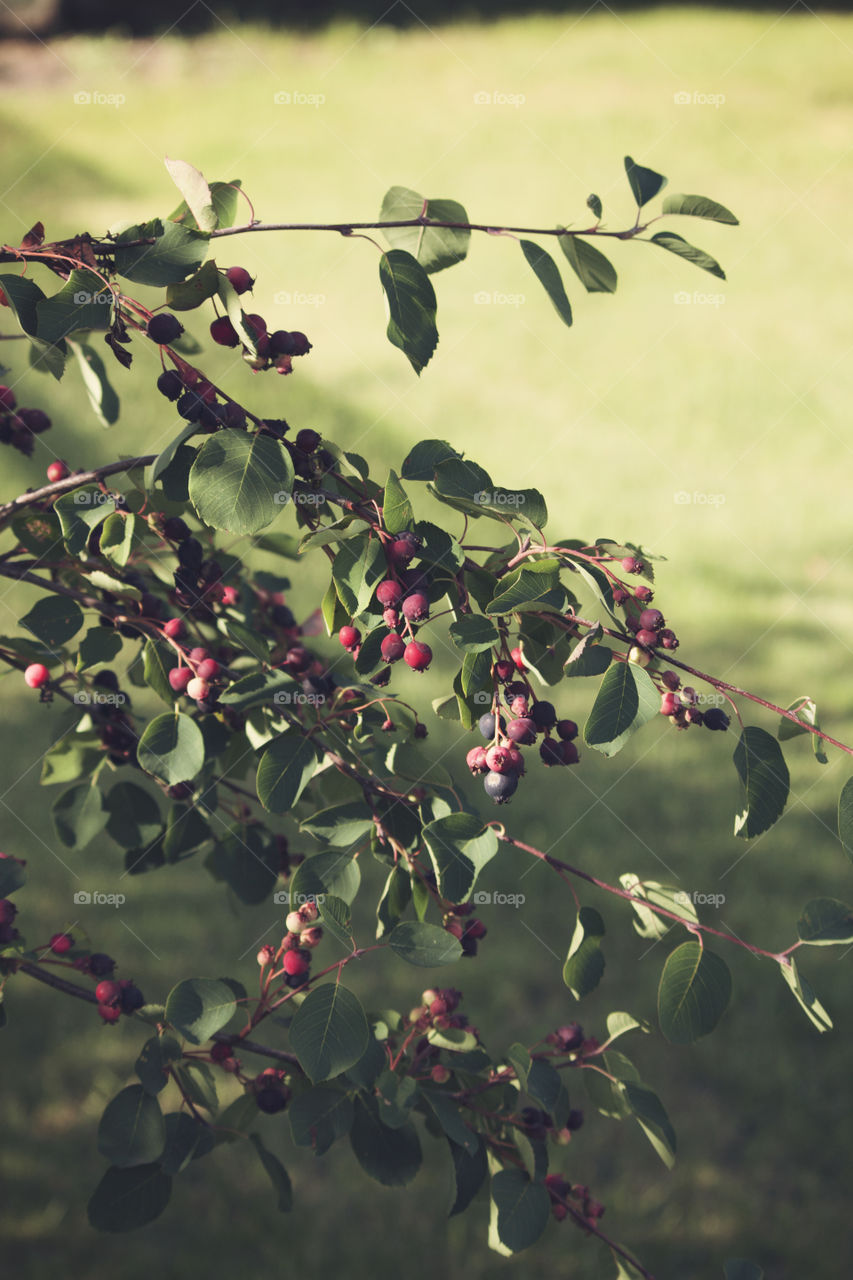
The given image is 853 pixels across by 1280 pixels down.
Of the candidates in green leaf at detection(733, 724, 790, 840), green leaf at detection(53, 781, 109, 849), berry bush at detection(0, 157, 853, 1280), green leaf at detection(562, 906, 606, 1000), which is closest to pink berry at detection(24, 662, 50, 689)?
berry bush at detection(0, 157, 853, 1280)

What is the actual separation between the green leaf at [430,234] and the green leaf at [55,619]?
508 mm

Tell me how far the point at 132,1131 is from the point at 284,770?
1.31 feet

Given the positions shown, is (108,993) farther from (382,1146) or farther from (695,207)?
(695,207)

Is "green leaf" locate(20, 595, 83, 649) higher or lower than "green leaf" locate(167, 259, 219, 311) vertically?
lower

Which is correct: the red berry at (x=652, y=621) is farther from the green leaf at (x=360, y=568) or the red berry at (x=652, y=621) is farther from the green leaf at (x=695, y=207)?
the green leaf at (x=695, y=207)

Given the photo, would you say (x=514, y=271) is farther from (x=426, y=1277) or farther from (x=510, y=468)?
(x=426, y=1277)

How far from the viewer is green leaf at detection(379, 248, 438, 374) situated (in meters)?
0.99

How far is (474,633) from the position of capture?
866mm

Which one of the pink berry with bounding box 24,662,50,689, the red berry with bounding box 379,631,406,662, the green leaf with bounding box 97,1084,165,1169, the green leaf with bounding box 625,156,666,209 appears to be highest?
the green leaf with bounding box 625,156,666,209

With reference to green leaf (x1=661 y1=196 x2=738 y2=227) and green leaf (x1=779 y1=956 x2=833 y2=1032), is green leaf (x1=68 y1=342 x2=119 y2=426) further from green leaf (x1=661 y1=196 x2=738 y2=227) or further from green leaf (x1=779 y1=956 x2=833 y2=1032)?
green leaf (x1=779 y1=956 x2=833 y2=1032)

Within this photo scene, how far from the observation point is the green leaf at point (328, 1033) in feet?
3.01

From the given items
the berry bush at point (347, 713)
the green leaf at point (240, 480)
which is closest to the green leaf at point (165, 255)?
the berry bush at point (347, 713)

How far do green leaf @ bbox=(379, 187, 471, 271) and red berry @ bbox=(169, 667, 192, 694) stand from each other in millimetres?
480

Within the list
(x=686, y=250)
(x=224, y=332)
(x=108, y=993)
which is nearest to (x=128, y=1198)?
(x=108, y=993)
